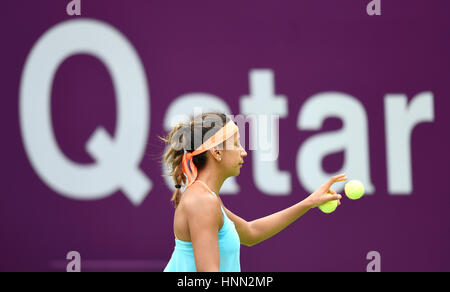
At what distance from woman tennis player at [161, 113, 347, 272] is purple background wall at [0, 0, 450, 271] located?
2.28 meters

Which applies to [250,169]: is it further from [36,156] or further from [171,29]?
[36,156]

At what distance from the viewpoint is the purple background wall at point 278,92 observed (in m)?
5.15

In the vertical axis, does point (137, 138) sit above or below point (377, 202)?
above

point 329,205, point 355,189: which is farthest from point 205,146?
point 355,189

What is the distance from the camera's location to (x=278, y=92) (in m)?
5.15

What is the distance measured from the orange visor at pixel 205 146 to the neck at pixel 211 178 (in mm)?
31

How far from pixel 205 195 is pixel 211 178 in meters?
0.20

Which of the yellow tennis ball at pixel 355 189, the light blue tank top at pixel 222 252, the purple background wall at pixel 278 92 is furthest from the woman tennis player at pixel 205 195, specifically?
Result: the purple background wall at pixel 278 92

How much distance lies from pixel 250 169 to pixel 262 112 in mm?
463

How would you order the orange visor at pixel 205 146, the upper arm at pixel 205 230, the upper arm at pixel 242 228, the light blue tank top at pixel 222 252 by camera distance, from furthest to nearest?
the upper arm at pixel 242 228
the orange visor at pixel 205 146
the light blue tank top at pixel 222 252
the upper arm at pixel 205 230

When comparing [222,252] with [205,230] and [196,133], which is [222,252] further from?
[196,133]

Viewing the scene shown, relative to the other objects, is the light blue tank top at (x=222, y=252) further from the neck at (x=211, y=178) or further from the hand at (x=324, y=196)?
the hand at (x=324, y=196)
